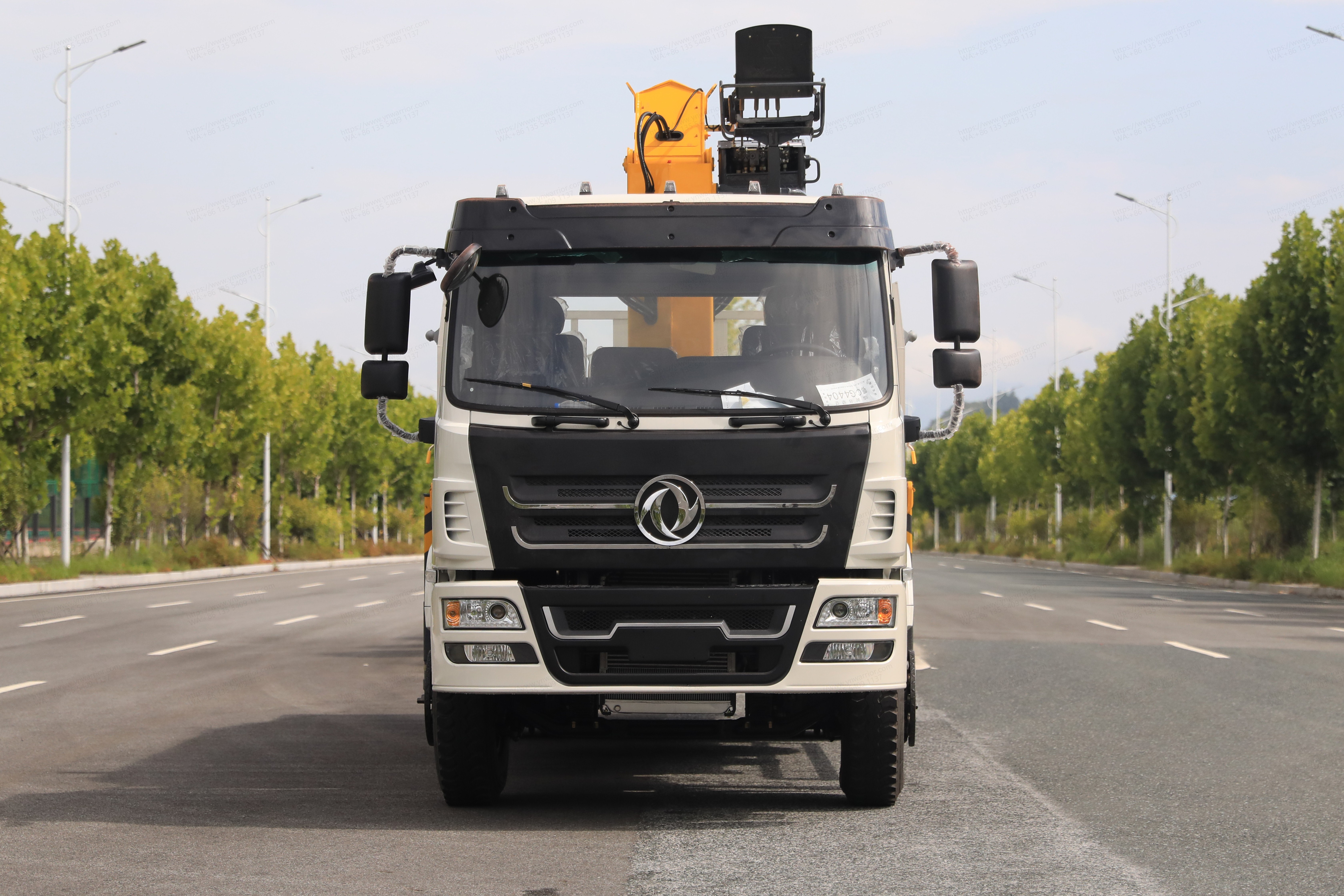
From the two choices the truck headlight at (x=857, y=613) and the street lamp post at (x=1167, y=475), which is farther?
the street lamp post at (x=1167, y=475)

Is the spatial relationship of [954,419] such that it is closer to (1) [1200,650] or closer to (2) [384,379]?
(2) [384,379]

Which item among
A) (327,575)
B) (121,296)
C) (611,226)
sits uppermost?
(121,296)

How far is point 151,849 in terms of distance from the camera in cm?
664

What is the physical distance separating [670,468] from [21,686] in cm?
847

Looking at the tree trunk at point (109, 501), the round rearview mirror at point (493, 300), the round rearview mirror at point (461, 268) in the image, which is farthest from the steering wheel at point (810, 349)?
the tree trunk at point (109, 501)

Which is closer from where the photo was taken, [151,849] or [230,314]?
[151,849]

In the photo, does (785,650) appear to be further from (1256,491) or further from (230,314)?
(230,314)

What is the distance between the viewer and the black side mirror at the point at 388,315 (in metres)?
7.50

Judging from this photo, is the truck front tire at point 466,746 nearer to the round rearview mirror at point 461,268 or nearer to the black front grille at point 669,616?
the black front grille at point 669,616

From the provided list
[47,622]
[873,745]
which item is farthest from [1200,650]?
[47,622]

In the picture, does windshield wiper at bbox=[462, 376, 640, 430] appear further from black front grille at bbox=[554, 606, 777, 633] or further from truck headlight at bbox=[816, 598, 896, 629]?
truck headlight at bbox=[816, 598, 896, 629]

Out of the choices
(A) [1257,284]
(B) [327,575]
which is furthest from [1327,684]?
(B) [327,575]

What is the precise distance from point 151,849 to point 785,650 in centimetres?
286

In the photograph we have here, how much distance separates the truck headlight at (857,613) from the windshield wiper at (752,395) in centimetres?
84
